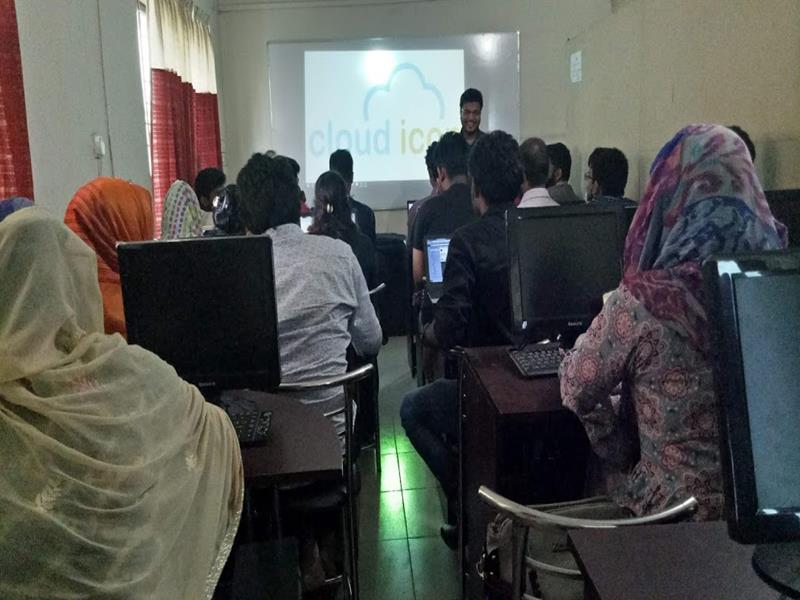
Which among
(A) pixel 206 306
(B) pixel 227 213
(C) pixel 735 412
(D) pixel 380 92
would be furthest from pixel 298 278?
(D) pixel 380 92

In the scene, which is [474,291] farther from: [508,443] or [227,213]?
[227,213]

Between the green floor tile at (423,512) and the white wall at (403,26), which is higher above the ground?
the white wall at (403,26)

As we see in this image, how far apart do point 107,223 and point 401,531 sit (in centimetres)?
151

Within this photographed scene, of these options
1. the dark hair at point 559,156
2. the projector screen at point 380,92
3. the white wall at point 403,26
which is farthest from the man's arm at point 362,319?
the white wall at point 403,26

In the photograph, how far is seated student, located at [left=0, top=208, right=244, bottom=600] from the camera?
1.06 metres

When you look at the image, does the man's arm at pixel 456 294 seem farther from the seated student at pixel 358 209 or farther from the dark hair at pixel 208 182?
the dark hair at pixel 208 182

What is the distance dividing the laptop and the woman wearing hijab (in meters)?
1.56

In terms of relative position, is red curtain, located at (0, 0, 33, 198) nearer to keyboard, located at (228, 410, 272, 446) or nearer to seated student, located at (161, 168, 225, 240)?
seated student, located at (161, 168, 225, 240)

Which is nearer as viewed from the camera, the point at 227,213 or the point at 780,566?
the point at 780,566

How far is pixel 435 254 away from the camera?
3.54m

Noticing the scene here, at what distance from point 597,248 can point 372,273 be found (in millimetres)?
1659

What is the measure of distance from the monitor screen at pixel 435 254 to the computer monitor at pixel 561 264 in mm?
1441

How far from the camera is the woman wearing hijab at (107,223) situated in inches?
84.1

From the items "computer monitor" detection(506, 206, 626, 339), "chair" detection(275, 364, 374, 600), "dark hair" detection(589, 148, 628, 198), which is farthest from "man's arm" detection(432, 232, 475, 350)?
"dark hair" detection(589, 148, 628, 198)
